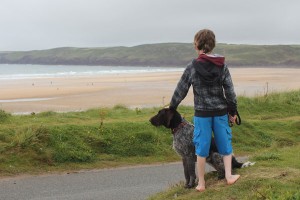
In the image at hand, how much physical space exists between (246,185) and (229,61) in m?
111

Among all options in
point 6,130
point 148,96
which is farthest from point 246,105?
point 148,96

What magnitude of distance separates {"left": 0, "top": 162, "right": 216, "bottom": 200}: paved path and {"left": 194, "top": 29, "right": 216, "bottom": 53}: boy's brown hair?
3270 millimetres

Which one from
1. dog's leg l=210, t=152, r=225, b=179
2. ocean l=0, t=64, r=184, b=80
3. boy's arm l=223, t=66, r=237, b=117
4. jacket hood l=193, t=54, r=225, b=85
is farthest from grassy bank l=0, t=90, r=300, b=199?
ocean l=0, t=64, r=184, b=80

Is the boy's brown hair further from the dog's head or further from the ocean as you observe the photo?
the ocean

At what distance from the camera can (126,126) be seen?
1258 centimetres

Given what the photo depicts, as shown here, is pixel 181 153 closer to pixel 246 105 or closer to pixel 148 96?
pixel 246 105

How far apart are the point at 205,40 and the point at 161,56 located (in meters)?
137

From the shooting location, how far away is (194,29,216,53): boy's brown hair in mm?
5848

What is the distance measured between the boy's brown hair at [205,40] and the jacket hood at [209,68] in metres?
0.11

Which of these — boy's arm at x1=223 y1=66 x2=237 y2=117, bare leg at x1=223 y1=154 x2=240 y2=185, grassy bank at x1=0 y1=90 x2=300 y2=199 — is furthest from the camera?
grassy bank at x1=0 y1=90 x2=300 y2=199

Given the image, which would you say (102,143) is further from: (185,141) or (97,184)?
(185,141)

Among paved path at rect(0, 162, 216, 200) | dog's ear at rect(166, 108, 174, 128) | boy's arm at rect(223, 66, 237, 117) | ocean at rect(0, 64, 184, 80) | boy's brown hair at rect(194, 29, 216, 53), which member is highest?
boy's brown hair at rect(194, 29, 216, 53)

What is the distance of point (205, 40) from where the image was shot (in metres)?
5.86

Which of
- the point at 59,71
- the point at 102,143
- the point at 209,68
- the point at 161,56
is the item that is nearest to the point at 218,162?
the point at 209,68
